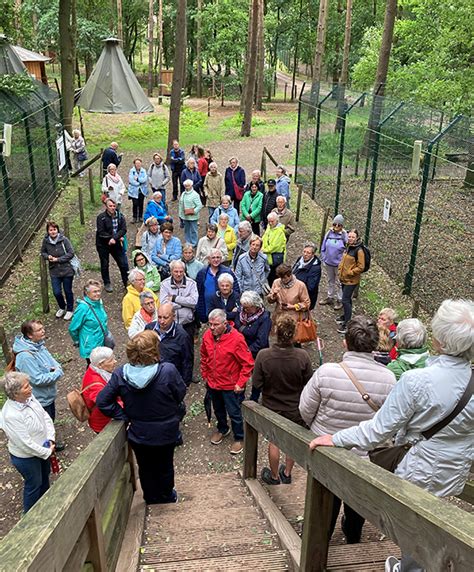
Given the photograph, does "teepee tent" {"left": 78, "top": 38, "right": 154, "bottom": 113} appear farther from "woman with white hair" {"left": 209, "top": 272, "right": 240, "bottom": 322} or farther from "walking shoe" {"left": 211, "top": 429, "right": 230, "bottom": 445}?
"walking shoe" {"left": 211, "top": 429, "right": 230, "bottom": 445}

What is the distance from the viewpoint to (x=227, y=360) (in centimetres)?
533

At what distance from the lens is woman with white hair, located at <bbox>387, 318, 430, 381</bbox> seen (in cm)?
404

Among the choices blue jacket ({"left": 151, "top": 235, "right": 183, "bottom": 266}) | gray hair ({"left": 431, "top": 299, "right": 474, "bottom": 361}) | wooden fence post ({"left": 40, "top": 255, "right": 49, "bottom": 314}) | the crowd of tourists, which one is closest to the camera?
gray hair ({"left": 431, "top": 299, "right": 474, "bottom": 361})

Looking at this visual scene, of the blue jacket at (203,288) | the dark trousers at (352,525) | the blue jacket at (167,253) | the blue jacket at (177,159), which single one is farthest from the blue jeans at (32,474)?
the blue jacket at (177,159)

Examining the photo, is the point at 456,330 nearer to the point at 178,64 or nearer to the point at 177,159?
the point at 177,159

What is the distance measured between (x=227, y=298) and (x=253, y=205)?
4476mm

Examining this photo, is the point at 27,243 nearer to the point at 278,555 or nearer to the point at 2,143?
the point at 2,143

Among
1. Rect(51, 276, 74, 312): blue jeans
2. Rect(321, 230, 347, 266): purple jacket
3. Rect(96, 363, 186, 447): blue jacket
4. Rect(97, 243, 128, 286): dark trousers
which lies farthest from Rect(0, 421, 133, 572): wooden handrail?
Rect(97, 243, 128, 286): dark trousers

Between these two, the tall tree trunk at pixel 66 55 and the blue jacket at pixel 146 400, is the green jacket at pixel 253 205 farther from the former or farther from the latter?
the tall tree trunk at pixel 66 55

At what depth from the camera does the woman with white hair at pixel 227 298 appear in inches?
252

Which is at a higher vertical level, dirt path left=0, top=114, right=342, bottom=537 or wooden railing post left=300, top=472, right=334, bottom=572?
wooden railing post left=300, top=472, right=334, bottom=572

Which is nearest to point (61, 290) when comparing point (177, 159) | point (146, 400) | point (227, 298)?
point (227, 298)

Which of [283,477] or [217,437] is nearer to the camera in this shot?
[283,477]

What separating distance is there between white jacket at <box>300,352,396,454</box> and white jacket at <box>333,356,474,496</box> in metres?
0.77
